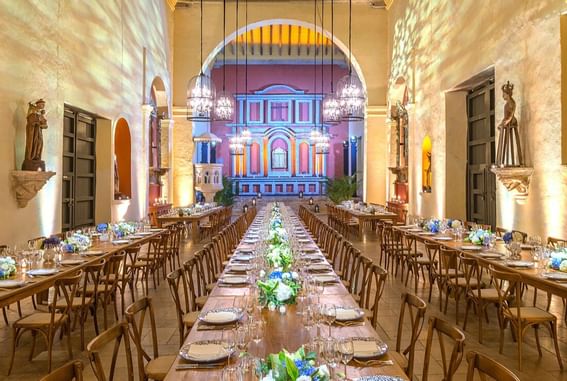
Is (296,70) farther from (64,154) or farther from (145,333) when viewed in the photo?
(145,333)

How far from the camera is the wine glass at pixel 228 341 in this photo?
97.5 inches

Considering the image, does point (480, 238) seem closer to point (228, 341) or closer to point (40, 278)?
point (228, 341)

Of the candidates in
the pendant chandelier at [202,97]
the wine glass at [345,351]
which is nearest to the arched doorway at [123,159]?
the pendant chandelier at [202,97]

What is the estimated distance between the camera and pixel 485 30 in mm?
9672

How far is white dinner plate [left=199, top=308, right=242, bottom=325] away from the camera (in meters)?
3.23

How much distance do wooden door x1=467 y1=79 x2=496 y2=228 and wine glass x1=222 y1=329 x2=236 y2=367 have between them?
8771mm

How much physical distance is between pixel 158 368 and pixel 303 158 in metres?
24.9

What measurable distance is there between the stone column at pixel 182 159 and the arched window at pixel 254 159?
29.9ft

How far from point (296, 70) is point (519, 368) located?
25825 millimetres

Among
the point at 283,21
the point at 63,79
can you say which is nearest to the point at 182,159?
the point at 283,21

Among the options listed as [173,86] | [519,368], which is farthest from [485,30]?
[173,86]

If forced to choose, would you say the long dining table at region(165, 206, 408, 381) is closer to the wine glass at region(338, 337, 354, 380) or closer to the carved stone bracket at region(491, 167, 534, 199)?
the wine glass at region(338, 337, 354, 380)

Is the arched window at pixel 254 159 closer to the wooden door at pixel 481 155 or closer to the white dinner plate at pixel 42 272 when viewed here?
the wooden door at pixel 481 155

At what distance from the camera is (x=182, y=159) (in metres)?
18.7
